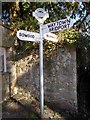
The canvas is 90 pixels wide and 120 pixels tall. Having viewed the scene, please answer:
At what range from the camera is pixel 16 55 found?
811 cm

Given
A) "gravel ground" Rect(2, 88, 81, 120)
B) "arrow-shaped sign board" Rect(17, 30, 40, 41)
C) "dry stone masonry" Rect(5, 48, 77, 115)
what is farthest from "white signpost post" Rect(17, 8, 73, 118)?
"dry stone masonry" Rect(5, 48, 77, 115)

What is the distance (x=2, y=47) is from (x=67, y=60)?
1932 mm

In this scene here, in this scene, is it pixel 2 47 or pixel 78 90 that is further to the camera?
pixel 78 90

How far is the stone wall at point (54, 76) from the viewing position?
7.84 metres

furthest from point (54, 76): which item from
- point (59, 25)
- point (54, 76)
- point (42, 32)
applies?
point (59, 25)

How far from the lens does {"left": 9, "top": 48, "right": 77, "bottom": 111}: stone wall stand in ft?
25.7

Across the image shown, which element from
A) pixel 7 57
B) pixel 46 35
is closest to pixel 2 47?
pixel 7 57

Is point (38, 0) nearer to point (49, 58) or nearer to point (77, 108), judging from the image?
point (49, 58)

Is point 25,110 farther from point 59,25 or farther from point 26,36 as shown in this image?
point 59,25

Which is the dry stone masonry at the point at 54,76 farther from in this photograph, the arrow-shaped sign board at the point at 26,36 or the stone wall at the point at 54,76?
the arrow-shaped sign board at the point at 26,36

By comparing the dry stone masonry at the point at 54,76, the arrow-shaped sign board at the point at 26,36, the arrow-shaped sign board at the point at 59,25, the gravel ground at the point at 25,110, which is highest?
the arrow-shaped sign board at the point at 59,25

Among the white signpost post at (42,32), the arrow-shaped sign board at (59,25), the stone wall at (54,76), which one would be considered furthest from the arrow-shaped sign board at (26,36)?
the stone wall at (54,76)

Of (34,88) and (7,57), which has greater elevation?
(7,57)

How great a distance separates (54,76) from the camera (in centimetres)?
792
